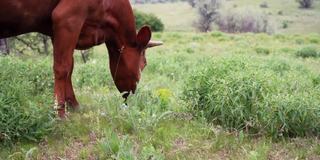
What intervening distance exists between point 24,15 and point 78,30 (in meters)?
0.57

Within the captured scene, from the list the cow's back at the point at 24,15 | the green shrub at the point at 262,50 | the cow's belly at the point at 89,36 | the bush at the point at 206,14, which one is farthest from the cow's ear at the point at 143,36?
the bush at the point at 206,14

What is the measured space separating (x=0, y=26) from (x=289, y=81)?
369 cm

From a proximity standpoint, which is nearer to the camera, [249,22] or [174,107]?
[174,107]

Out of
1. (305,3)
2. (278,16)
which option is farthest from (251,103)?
(305,3)

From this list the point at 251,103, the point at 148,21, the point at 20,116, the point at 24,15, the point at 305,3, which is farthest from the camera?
the point at 305,3

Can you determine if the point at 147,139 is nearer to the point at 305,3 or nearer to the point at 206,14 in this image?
the point at 206,14

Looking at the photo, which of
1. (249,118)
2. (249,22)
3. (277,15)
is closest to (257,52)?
(249,118)

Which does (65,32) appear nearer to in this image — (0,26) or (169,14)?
(0,26)

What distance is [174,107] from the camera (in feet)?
20.1

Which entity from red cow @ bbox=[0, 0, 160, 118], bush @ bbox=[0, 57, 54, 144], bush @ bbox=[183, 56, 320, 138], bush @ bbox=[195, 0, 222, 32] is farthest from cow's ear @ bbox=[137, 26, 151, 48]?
bush @ bbox=[195, 0, 222, 32]

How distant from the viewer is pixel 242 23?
5097 cm

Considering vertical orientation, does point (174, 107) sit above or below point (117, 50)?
below

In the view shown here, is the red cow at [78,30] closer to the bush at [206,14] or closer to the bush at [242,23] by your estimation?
the bush at [242,23]

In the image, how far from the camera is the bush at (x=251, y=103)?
16.4ft
